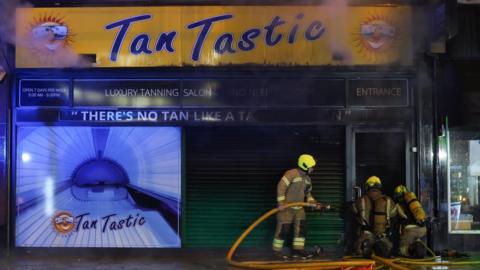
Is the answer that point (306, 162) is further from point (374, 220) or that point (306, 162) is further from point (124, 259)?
point (124, 259)

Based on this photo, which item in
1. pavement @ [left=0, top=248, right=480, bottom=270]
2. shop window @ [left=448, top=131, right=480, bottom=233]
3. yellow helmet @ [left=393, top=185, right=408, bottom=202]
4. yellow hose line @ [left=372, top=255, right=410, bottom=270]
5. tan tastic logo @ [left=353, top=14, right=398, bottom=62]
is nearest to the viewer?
yellow hose line @ [left=372, top=255, right=410, bottom=270]

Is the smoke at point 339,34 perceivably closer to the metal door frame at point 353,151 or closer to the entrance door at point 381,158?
the metal door frame at point 353,151

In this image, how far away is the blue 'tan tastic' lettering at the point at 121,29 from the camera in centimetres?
840

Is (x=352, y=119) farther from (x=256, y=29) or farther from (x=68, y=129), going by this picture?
(x=68, y=129)

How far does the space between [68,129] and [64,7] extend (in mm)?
1779

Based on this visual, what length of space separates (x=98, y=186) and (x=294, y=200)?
286 centimetres

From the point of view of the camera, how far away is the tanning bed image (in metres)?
8.45

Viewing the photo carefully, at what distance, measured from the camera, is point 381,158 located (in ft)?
28.1

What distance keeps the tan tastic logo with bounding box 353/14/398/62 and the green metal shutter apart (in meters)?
1.21

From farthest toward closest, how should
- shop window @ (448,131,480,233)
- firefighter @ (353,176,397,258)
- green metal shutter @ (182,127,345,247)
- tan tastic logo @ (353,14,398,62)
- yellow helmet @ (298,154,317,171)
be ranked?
shop window @ (448,131,480,233)
green metal shutter @ (182,127,345,247)
tan tastic logo @ (353,14,398,62)
yellow helmet @ (298,154,317,171)
firefighter @ (353,176,397,258)

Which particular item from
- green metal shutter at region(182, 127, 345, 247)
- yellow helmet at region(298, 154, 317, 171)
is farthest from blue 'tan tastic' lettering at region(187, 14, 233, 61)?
yellow helmet at region(298, 154, 317, 171)

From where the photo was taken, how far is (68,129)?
8.52 meters

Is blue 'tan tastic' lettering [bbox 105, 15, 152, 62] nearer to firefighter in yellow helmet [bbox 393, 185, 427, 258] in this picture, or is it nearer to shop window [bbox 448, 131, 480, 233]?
firefighter in yellow helmet [bbox 393, 185, 427, 258]

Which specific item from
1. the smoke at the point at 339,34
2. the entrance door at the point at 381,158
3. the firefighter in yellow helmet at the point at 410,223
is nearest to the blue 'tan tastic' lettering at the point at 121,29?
the smoke at the point at 339,34
